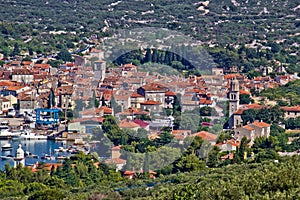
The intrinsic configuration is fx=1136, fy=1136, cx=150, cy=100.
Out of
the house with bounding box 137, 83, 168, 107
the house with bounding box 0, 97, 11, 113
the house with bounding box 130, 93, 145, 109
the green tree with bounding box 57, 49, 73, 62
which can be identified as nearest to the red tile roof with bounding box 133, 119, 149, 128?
the house with bounding box 130, 93, 145, 109

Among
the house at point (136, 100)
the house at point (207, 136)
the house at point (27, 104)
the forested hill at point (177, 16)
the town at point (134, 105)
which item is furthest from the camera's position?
the forested hill at point (177, 16)

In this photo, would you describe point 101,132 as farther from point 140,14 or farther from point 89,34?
point 140,14

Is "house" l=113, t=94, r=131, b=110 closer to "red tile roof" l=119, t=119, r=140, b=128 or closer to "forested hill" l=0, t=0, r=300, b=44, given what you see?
"red tile roof" l=119, t=119, r=140, b=128

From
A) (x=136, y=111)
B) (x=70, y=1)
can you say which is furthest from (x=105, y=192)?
(x=70, y=1)

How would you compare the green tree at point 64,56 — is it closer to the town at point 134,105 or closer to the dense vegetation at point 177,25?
the dense vegetation at point 177,25

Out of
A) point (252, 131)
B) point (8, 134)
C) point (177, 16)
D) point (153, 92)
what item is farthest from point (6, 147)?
point (177, 16)

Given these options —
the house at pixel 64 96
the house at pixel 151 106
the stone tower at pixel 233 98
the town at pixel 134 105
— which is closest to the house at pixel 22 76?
the town at pixel 134 105
